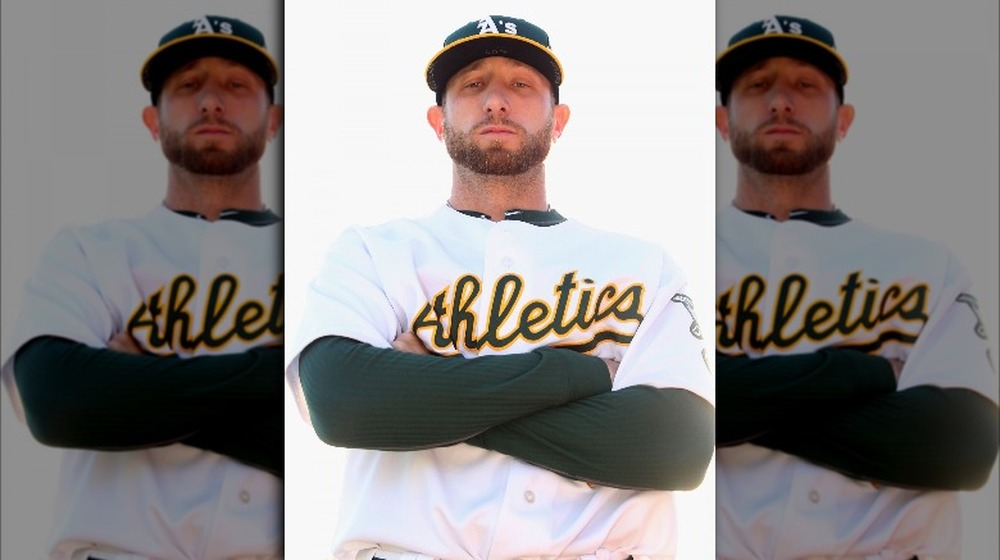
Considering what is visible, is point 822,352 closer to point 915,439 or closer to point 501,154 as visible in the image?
point 915,439

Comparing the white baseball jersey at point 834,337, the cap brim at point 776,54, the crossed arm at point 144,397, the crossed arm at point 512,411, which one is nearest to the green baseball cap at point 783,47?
the cap brim at point 776,54

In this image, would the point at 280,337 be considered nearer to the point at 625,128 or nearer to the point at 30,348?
A: the point at 30,348

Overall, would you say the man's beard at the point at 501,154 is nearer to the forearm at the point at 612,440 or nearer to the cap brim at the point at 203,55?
the cap brim at the point at 203,55

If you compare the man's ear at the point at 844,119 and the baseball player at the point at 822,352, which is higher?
the man's ear at the point at 844,119

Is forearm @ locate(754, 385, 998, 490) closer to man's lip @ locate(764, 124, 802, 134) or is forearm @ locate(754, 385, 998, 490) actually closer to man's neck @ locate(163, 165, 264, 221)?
man's lip @ locate(764, 124, 802, 134)

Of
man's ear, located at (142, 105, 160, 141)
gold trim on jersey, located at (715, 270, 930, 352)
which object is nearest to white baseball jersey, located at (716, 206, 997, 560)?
gold trim on jersey, located at (715, 270, 930, 352)

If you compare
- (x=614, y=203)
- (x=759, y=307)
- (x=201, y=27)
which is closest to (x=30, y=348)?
(x=201, y=27)
